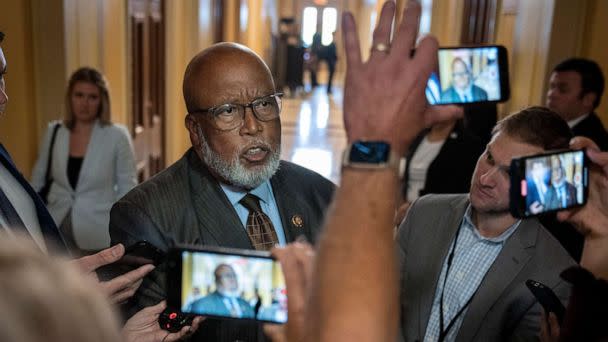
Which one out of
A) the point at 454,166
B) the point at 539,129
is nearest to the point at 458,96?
the point at 539,129

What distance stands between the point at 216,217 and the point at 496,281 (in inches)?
33.7

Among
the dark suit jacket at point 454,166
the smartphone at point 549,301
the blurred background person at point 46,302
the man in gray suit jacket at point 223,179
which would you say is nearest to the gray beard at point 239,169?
the man in gray suit jacket at point 223,179

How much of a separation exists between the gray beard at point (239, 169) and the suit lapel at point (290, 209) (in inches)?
3.6

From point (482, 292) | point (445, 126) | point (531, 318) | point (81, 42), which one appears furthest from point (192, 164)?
point (81, 42)

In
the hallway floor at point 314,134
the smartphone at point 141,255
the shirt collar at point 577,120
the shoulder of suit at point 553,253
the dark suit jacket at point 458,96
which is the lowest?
the hallway floor at point 314,134

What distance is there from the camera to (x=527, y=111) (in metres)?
1.86

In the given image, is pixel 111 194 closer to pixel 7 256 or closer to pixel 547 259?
pixel 547 259

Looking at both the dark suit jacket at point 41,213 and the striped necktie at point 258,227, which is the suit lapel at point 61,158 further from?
the striped necktie at point 258,227

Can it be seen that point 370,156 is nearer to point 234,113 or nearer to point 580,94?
point 234,113

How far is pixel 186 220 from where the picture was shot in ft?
5.61

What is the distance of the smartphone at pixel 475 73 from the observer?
2453 millimetres

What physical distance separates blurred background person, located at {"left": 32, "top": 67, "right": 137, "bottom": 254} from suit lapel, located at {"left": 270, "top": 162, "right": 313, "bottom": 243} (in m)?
1.90

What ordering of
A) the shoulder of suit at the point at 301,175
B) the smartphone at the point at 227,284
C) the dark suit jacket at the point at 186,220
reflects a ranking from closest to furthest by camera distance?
the smartphone at the point at 227,284, the dark suit jacket at the point at 186,220, the shoulder of suit at the point at 301,175

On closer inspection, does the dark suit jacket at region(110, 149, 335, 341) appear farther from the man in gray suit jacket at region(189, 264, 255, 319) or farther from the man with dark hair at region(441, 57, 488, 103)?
the man with dark hair at region(441, 57, 488, 103)
